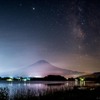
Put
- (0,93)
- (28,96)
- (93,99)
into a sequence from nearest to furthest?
1. (0,93)
2. (93,99)
3. (28,96)

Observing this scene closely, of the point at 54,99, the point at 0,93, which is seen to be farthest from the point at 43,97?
the point at 0,93

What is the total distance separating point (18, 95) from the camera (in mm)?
38688

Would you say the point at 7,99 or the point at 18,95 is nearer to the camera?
the point at 7,99

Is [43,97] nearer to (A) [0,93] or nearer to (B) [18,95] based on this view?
(B) [18,95]

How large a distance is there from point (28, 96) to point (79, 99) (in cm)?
784

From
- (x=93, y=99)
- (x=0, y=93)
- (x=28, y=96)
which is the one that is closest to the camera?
(x=0, y=93)

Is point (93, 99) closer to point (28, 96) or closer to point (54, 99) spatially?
point (54, 99)

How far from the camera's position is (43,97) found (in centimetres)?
4056

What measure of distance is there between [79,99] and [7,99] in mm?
10510

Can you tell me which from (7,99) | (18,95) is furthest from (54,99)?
(7,99)

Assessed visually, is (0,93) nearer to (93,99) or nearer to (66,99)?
(66,99)

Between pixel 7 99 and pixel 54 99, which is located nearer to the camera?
pixel 7 99

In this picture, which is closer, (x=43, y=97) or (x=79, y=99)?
(x=79, y=99)

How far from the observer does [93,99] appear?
117 feet
